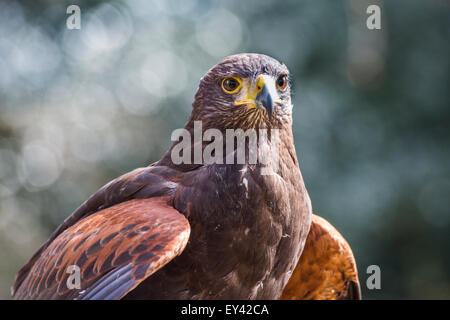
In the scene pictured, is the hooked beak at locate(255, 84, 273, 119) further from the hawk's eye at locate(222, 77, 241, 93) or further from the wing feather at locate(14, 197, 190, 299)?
the wing feather at locate(14, 197, 190, 299)

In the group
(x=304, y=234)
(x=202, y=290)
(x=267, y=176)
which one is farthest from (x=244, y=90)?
(x=202, y=290)

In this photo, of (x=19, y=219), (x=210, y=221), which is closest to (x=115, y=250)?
(x=210, y=221)

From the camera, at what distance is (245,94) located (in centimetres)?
305

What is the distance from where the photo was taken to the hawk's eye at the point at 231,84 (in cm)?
307

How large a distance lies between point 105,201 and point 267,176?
108cm

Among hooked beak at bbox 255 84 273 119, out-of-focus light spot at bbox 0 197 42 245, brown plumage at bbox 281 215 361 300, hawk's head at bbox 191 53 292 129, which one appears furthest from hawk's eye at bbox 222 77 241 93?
out-of-focus light spot at bbox 0 197 42 245

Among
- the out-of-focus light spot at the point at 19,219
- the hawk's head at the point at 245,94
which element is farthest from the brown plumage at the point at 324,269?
the out-of-focus light spot at the point at 19,219

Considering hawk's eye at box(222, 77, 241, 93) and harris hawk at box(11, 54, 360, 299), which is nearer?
harris hawk at box(11, 54, 360, 299)

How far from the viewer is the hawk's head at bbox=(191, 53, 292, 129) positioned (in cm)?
301

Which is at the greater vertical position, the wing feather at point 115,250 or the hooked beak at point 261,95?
the hooked beak at point 261,95

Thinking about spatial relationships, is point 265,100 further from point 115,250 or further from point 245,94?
point 115,250

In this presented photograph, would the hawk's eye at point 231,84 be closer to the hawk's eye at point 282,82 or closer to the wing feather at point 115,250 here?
the hawk's eye at point 282,82

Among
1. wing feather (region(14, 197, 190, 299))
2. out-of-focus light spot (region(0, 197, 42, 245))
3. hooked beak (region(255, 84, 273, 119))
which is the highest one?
hooked beak (region(255, 84, 273, 119))
